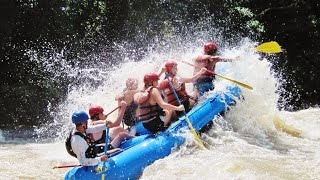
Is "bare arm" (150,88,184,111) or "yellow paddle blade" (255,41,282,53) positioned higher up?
"yellow paddle blade" (255,41,282,53)

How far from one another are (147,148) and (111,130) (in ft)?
2.41

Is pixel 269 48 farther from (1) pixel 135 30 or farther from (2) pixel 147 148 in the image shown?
(1) pixel 135 30

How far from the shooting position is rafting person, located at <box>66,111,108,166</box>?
5188mm

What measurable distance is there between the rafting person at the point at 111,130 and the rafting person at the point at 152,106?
0.30 m

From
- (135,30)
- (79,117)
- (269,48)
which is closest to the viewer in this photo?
(79,117)

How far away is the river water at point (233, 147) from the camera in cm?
575

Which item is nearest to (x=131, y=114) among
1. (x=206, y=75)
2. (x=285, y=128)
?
(x=206, y=75)

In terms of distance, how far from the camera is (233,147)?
22.9 feet

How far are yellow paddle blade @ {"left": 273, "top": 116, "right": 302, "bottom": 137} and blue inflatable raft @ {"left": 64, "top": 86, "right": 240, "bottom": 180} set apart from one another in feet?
4.86

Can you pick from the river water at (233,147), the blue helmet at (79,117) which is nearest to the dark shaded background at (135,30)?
the river water at (233,147)

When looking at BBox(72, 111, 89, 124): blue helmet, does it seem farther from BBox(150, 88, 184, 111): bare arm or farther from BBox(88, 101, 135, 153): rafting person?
BBox(150, 88, 184, 111): bare arm

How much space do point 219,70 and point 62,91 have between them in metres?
6.47

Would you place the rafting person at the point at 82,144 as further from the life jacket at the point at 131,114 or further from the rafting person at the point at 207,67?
the rafting person at the point at 207,67

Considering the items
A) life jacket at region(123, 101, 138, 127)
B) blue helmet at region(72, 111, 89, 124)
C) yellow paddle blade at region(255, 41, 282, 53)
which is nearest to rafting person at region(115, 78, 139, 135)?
life jacket at region(123, 101, 138, 127)
